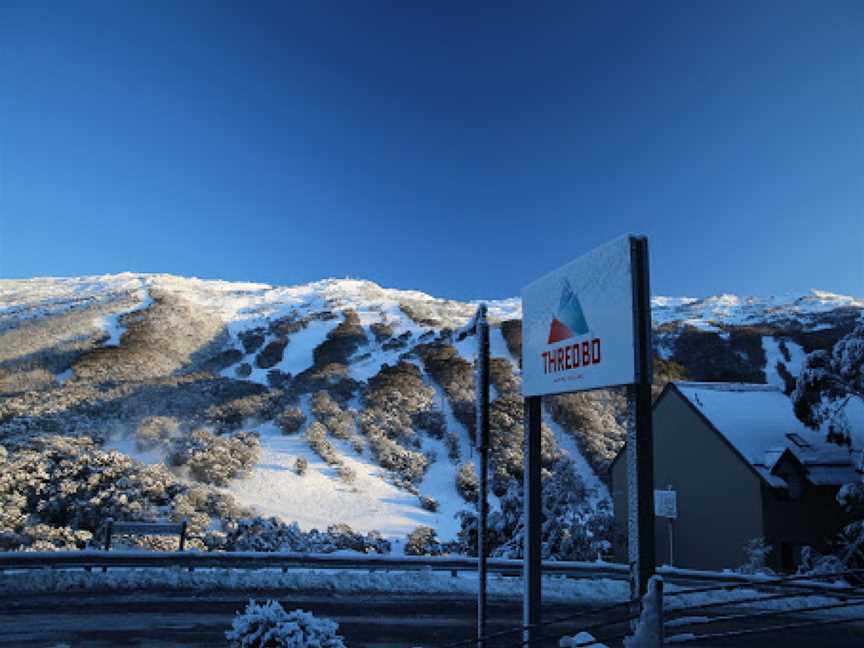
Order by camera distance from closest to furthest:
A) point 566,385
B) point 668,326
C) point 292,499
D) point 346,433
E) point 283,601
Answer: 1. point 566,385
2. point 283,601
3. point 292,499
4. point 346,433
5. point 668,326

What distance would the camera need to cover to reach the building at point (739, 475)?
19.0m

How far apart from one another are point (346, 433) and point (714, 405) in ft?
72.8

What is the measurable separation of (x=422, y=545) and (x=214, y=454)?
526 inches

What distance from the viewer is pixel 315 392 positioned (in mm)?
43094

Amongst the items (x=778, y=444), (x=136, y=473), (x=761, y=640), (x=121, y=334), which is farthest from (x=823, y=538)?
→ (x=121, y=334)

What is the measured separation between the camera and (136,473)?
22969 mm

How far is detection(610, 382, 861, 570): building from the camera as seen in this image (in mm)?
19000

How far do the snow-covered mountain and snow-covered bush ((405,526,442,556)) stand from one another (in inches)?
115

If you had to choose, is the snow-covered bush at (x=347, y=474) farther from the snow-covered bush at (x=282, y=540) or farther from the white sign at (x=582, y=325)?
the white sign at (x=582, y=325)

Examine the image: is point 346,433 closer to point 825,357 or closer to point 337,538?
point 337,538

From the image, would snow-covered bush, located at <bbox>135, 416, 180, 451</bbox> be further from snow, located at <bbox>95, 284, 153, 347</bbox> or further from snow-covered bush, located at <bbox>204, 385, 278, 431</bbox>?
snow, located at <bbox>95, 284, 153, 347</bbox>

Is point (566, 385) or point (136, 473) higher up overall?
point (566, 385)

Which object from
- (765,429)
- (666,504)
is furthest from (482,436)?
(765,429)

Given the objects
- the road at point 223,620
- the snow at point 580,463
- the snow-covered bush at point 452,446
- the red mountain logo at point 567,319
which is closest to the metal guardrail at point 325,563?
the road at point 223,620
